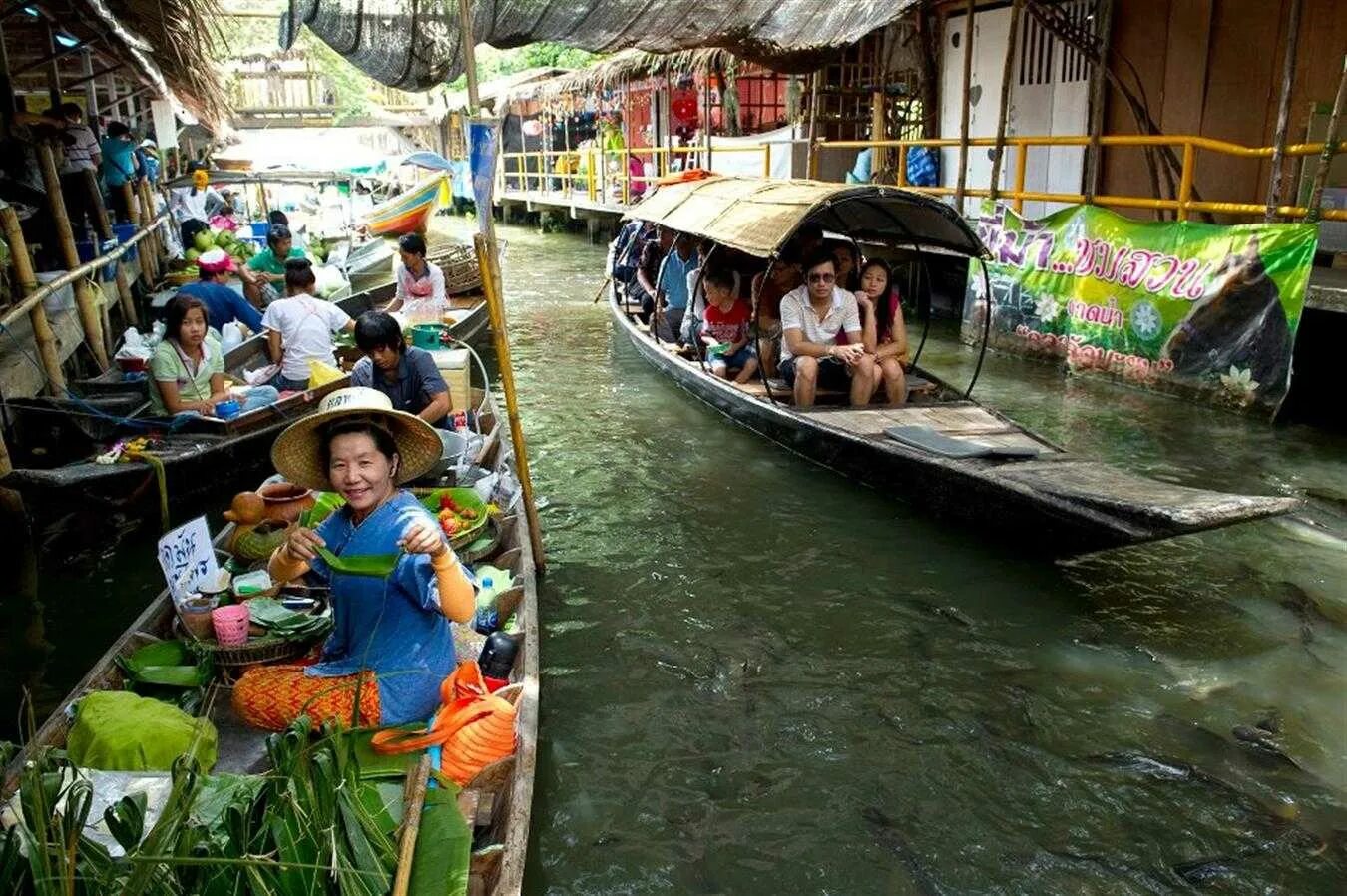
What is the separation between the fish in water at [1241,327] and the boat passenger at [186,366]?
7.59m

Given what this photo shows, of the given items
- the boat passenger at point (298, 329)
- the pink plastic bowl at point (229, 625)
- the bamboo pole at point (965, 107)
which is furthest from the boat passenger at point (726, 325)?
the pink plastic bowl at point (229, 625)

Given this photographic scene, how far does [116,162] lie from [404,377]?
908 cm

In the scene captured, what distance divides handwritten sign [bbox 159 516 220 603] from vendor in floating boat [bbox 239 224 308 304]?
22.9 ft

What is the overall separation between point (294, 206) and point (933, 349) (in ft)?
60.0

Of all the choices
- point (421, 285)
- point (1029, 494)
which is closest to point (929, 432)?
point (1029, 494)

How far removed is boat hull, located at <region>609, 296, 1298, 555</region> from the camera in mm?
4695

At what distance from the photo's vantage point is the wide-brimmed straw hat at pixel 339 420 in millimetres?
3107

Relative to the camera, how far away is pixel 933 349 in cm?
1194

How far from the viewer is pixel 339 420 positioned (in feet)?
10.3

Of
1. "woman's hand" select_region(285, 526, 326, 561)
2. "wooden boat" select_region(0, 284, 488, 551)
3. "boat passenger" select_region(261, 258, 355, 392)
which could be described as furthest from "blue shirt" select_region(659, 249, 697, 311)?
"woman's hand" select_region(285, 526, 326, 561)

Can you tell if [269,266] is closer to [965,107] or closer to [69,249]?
[69,249]

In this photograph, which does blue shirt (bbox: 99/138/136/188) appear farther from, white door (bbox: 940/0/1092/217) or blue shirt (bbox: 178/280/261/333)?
white door (bbox: 940/0/1092/217)

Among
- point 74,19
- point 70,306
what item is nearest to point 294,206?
point 74,19

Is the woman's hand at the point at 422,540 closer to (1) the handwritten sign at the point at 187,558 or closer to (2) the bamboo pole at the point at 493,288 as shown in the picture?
(1) the handwritten sign at the point at 187,558
